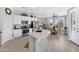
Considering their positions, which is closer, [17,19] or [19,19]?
[17,19]

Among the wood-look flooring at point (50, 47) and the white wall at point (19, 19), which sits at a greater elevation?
the white wall at point (19, 19)

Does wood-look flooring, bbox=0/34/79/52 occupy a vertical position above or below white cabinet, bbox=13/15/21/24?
below

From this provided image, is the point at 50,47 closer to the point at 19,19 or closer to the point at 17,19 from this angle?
the point at 17,19

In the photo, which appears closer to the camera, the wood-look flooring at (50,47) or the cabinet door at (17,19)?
the wood-look flooring at (50,47)

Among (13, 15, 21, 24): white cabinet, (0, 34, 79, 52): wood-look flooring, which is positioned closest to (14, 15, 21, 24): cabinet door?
(13, 15, 21, 24): white cabinet

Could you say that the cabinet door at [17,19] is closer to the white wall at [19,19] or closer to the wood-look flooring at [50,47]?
the white wall at [19,19]

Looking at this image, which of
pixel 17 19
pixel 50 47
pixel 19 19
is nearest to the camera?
pixel 50 47

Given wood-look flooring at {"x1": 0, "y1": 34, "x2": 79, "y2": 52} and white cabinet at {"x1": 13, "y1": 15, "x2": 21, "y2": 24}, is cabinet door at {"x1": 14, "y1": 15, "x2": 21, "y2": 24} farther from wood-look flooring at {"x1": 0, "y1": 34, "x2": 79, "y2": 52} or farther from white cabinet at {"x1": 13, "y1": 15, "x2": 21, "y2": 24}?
wood-look flooring at {"x1": 0, "y1": 34, "x2": 79, "y2": 52}

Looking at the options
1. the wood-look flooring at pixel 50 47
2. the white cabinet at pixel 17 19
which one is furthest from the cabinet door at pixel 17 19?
the wood-look flooring at pixel 50 47

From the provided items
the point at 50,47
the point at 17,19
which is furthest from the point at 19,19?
the point at 50,47

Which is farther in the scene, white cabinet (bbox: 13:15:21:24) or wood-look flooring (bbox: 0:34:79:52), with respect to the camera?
white cabinet (bbox: 13:15:21:24)

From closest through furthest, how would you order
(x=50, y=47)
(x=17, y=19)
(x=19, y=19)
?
(x=50, y=47) → (x=17, y=19) → (x=19, y=19)
